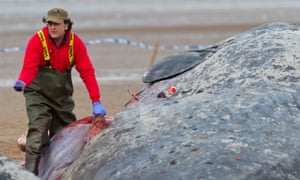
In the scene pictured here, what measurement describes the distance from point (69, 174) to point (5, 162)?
1316 mm

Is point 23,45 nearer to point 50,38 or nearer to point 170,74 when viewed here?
point 50,38

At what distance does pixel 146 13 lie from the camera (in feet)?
101

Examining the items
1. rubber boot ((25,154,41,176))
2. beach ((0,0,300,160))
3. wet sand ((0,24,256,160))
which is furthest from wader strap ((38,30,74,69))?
wet sand ((0,24,256,160))

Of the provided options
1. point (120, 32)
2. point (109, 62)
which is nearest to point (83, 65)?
point (109, 62)

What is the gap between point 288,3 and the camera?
35.9 m

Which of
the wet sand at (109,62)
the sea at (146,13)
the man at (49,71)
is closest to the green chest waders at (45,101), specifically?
the man at (49,71)

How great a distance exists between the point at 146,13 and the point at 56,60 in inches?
961

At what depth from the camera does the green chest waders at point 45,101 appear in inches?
251

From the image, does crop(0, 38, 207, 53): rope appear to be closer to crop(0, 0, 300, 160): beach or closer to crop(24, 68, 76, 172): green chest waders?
crop(0, 0, 300, 160): beach

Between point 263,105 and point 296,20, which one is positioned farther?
point 296,20

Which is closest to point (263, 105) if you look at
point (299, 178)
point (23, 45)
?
point (299, 178)

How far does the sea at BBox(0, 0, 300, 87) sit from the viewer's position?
27.0m

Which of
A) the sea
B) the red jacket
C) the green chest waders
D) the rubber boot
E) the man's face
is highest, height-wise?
the man's face

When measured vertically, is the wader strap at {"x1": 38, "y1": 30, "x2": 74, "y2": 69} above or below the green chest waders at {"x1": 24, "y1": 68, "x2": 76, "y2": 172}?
above
